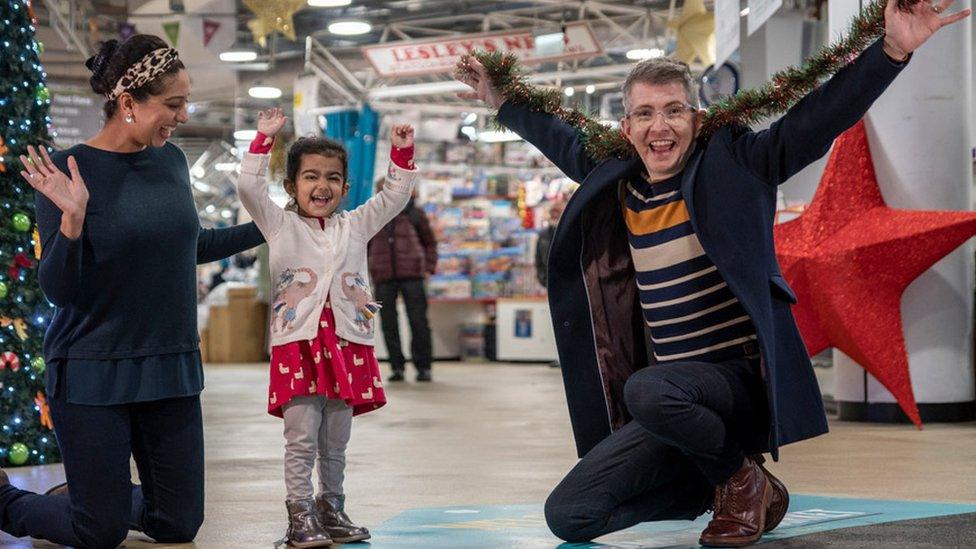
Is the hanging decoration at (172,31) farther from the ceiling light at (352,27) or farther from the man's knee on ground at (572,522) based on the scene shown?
the man's knee on ground at (572,522)

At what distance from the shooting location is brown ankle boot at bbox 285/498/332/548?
342 cm

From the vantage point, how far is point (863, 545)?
3.19m

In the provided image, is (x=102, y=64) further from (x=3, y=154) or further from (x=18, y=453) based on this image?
(x=18, y=453)

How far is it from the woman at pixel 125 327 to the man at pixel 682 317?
3.33 feet

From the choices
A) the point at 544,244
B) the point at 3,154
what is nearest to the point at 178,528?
the point at 3,154

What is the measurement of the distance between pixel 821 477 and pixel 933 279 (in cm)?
247

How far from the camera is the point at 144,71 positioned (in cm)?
354

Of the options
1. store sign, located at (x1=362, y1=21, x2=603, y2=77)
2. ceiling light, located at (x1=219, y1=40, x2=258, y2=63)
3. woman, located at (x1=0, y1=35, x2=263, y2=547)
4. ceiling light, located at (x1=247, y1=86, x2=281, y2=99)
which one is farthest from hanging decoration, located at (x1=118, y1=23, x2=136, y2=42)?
woman, located at (x1=0, y1=35, x2=263, y2=547)

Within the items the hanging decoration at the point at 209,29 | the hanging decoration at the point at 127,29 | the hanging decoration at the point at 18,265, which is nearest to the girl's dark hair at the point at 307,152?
the hanging decoration at the point at 18,265

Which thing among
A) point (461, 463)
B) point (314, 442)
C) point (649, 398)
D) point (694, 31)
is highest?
point (694, 31)

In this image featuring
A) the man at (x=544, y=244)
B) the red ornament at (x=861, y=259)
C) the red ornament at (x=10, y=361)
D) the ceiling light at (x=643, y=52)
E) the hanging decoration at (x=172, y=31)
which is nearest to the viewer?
the red ornament at (x=10, y=361)

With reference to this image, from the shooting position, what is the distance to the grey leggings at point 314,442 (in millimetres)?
3516

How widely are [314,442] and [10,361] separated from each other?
236 cm

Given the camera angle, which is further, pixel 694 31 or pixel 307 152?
pixel 694 31
